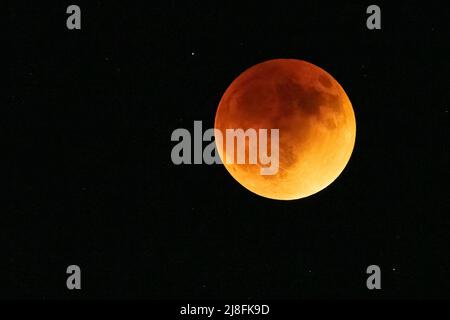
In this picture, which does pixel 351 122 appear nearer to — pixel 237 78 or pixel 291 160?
pixel 291 160

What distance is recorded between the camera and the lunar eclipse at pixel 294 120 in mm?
7602

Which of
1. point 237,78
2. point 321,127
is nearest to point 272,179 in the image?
point 321,127

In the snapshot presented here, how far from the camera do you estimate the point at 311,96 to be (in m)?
7.72

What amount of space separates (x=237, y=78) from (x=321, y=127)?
1477 millimetres

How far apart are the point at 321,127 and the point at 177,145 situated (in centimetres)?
266

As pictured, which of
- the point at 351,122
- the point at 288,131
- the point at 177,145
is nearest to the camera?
the point at 288,131

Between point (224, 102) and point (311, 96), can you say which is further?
point (224, 102)

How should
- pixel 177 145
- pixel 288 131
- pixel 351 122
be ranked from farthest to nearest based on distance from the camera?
pixel 177 145 < pixel 351 122 < pixel 288 131

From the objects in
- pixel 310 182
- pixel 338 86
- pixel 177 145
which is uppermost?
pixel 338 86

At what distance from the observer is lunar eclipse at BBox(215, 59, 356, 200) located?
760 centimetres

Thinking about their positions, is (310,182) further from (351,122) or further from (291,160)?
(351,122)

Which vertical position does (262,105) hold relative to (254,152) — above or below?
above

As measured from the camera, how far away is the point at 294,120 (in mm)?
7578

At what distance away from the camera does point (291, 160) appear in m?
7.69
